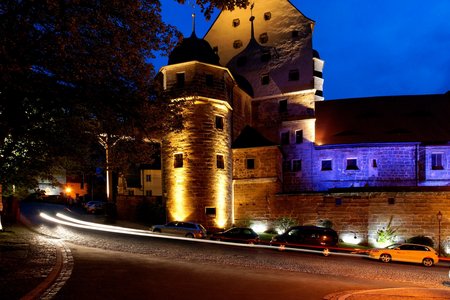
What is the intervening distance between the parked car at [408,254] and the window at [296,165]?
16337mm

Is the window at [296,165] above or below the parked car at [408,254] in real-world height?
above

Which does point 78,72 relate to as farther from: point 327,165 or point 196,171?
point 327,165

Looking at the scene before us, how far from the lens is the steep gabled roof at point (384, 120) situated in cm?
3797

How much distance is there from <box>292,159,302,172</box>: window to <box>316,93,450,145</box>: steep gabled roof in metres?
2.55

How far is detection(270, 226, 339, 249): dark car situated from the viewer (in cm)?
2589

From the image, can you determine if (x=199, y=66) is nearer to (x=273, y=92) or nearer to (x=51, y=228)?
(x=273, y=92)

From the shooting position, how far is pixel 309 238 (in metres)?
26.1

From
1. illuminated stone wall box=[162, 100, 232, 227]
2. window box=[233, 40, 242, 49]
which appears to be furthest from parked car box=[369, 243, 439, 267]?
window box=[233, 40, 242, 49]

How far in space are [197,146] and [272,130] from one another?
10.3 meters

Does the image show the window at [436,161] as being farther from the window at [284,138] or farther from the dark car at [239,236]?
the dark car at [239,236]

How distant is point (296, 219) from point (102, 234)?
17.0 metres

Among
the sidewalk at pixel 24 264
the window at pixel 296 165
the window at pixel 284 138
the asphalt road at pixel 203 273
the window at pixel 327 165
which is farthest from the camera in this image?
the window at pixel 284 138

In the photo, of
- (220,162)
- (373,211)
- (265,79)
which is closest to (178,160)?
(220,162)

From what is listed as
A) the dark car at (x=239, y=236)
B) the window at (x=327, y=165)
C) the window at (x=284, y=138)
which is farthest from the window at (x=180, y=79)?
the window at (x=327, y=165)
